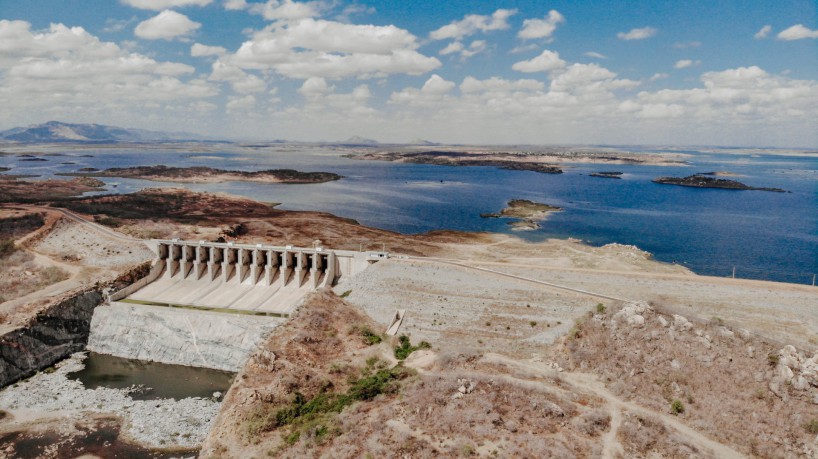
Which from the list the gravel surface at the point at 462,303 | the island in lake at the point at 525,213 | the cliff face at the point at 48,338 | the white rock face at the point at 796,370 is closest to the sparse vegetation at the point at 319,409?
the gravel surface at the point at 462,303

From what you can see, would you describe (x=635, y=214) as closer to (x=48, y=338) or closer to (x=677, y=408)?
(x=677, y=408)

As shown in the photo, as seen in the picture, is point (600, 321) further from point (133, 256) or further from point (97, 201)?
point (97, 201)

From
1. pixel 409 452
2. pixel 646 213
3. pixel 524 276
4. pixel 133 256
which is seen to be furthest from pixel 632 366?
pixel 646 213

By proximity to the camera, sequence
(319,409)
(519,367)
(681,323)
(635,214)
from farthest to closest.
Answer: (635,214) < (681,323) < (519,367) < (319,409)

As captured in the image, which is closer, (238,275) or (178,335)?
(178,335)

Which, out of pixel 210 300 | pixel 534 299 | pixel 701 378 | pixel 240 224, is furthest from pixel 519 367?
pixel 240 224

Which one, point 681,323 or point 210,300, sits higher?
point 681,323
